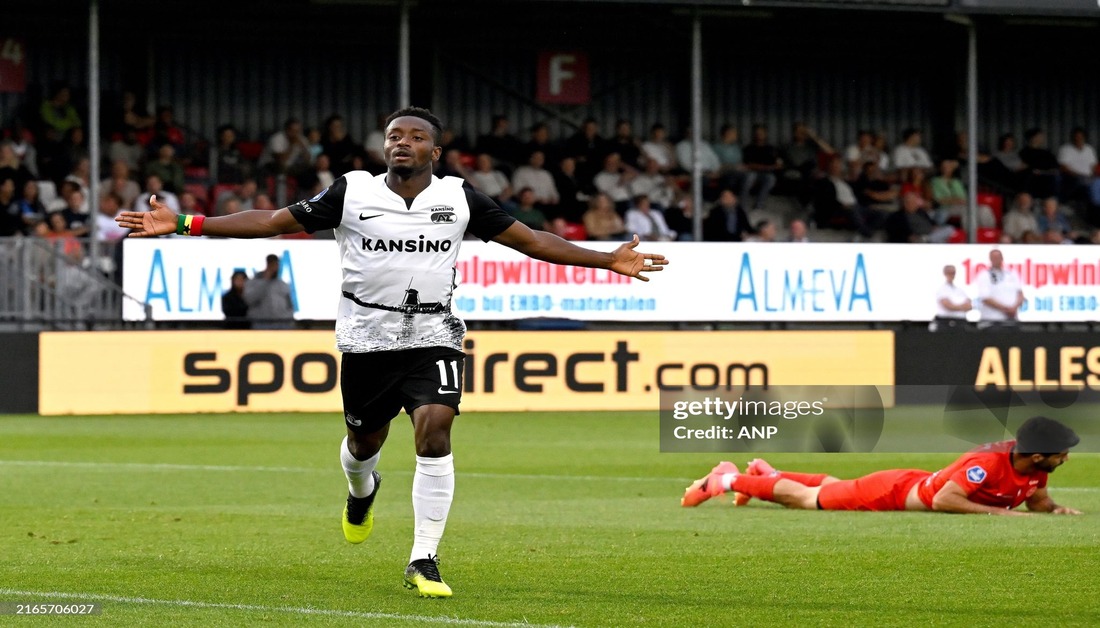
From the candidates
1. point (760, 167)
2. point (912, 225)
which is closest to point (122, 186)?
point (760, 167)

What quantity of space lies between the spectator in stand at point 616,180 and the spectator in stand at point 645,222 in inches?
20.8

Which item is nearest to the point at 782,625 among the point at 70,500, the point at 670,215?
the point at 70,500

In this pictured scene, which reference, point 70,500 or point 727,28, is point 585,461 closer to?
point 70,500

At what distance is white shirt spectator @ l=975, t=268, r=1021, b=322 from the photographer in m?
25.0

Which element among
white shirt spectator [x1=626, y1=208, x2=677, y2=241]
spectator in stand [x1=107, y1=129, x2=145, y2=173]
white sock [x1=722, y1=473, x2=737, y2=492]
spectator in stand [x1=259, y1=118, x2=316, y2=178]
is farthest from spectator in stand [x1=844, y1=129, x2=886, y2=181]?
white sock [x1=722, y1=473, x2=737, y2=492]

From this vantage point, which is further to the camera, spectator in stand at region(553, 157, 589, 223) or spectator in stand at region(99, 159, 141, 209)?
spectator in stand at region(553, 157, 589, 223)

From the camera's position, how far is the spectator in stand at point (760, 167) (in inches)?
1120

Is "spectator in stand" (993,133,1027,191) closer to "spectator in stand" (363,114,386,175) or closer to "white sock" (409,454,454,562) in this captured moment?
"spectator in stand" (363,114,386,175)

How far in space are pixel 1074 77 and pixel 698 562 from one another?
28837mm

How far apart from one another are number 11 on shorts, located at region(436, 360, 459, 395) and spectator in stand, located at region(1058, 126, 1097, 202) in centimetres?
2439

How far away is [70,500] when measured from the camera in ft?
40.6

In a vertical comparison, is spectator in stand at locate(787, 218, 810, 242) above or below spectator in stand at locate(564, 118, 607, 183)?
below

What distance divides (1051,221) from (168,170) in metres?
13.4

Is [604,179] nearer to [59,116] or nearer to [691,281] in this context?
[691,281]
